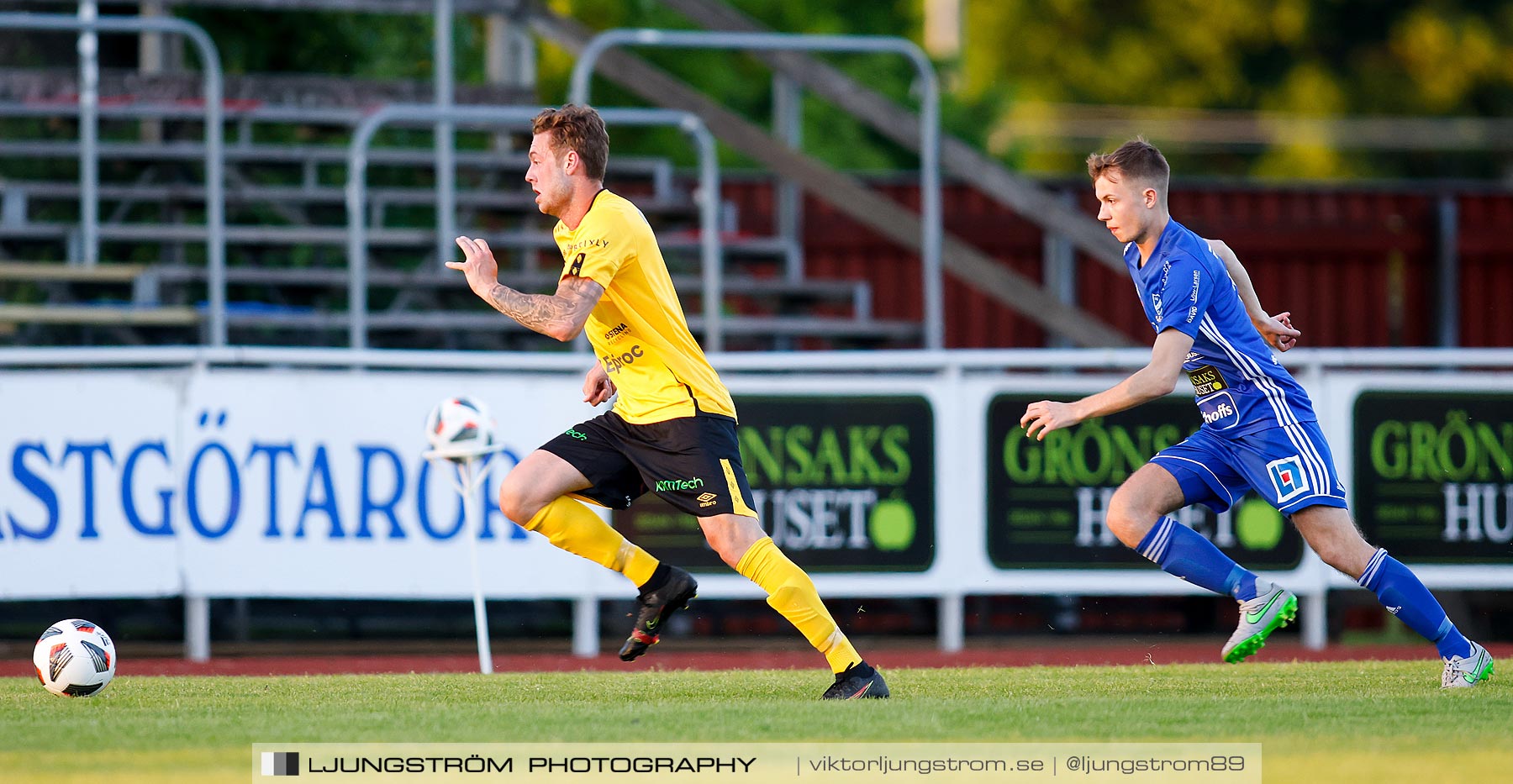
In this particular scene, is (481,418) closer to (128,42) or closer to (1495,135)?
(128,42)

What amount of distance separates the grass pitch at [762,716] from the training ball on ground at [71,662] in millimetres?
65

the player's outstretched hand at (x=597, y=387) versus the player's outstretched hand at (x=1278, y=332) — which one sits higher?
the player's outstretched hand at (x=1278, y=332)

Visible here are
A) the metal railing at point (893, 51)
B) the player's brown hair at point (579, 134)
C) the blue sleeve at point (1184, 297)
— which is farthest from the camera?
the metal railing at point (893, 51)

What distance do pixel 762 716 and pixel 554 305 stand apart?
1.55m

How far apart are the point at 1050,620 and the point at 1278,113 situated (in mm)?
27339

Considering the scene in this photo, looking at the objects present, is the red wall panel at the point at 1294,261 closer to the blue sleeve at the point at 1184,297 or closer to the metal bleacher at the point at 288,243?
the metal bleacher at the point at 288,243

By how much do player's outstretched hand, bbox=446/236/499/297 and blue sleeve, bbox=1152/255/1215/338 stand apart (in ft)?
7.91

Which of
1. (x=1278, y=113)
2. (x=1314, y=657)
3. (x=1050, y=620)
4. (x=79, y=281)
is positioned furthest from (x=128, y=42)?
(x=1278, y=113)

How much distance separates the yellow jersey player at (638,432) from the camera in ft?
22.4

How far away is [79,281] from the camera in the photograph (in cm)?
1333

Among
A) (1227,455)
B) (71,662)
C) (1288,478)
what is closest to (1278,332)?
(1227,455)

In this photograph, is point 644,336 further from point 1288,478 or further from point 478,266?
point 1288,478

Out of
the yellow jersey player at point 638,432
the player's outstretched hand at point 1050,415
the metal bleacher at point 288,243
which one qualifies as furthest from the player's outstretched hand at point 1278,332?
the metal bleacher at point 288,243

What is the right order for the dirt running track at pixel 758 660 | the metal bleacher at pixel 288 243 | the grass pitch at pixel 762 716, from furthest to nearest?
the metal bleacher at pixel 288 243, the dirt running track at pixel 758 660, the grass pitch at pixel 762 716
